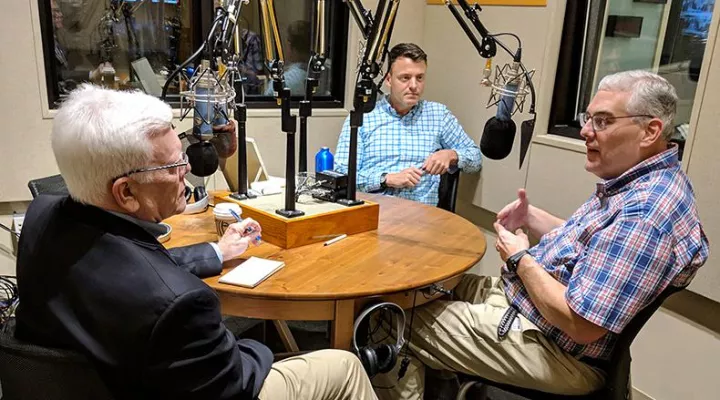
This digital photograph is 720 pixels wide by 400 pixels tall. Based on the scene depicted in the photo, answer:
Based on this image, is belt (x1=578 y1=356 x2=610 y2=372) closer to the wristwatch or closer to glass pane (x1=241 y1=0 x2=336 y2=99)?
the wristwatch

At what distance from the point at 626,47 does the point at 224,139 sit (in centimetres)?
179

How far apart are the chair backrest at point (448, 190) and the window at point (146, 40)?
0.86m

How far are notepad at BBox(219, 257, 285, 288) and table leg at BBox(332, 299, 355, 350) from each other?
21 centimetres

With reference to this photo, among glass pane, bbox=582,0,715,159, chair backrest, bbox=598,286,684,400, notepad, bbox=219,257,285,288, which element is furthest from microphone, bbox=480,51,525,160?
glass pane, bbox=582,0,715,159

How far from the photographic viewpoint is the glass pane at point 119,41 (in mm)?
2682

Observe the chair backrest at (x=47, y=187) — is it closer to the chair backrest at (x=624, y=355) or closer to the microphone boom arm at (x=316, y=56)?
the microphone boom arm at (x=316, y=56)

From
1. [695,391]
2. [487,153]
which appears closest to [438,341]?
[487,153]

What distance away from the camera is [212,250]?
1564 mm

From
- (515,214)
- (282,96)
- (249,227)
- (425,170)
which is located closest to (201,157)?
(249,227)

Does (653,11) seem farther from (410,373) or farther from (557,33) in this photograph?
(410,373)

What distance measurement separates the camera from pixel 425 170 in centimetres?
266

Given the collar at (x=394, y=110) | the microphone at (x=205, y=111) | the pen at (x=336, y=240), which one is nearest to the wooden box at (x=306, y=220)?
the pen at (x=336, y=240)

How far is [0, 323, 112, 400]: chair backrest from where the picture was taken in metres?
0.97

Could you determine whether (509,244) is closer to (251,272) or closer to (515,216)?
(515,216)
